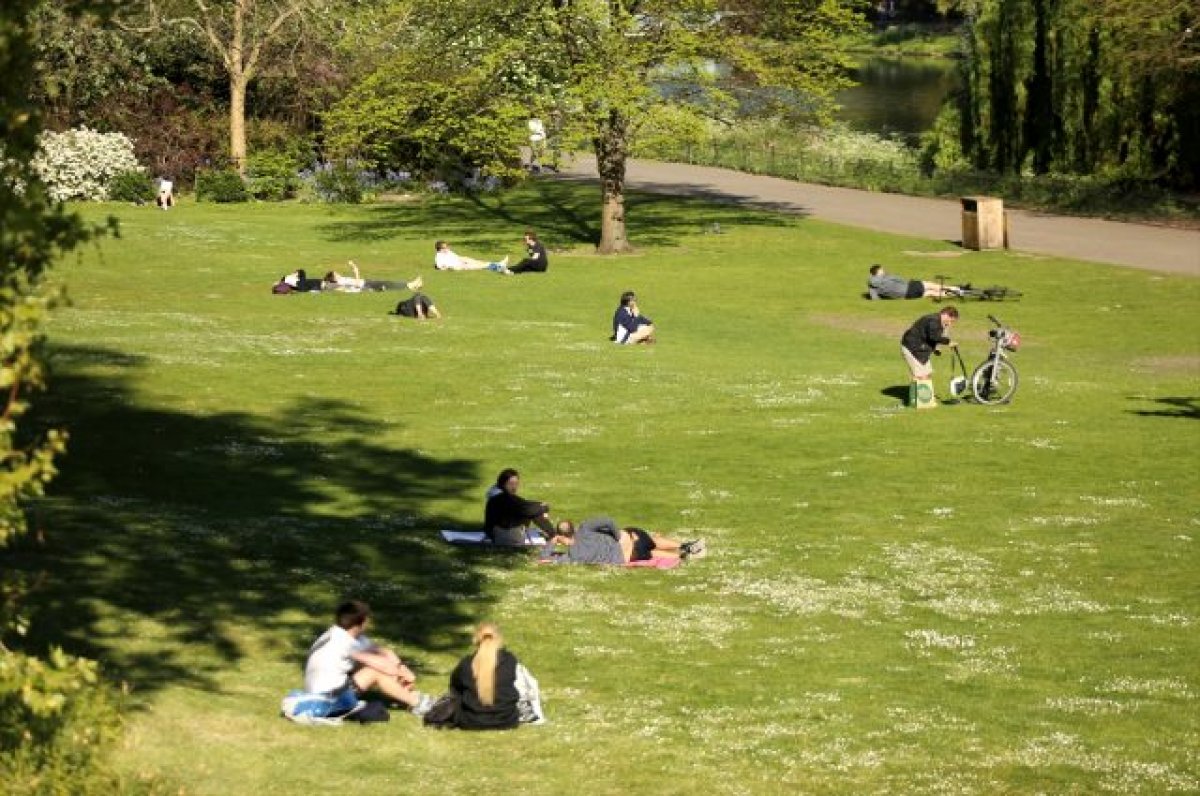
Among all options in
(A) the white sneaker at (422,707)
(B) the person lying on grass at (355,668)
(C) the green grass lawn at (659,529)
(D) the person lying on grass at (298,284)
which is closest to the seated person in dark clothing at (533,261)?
(C) the green grass lawn at (659,529)

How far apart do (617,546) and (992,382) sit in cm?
1335

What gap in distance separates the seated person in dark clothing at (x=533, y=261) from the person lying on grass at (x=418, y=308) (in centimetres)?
936

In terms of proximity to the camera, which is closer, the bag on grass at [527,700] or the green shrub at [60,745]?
the green shrub at [60,745]

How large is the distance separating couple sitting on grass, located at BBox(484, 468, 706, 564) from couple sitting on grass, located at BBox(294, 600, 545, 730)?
645cm

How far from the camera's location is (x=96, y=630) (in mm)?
20297

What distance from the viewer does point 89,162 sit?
72.3m

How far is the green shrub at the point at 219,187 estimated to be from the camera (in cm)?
7462

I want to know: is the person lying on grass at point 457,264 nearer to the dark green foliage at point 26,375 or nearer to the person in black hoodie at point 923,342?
the person in black hoodie at point 923,342

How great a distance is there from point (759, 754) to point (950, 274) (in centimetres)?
3925

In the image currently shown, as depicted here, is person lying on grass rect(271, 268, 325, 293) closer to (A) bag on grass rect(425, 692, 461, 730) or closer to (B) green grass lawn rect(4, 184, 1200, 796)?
(B) green grass lawn rect(4, 184, 1200, 796)

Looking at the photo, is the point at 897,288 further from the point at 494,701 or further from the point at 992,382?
the point at 494,701

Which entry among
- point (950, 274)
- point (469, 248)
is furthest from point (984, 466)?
point (469, 248)

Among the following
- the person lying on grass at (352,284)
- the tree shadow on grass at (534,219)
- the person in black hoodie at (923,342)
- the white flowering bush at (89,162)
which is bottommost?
the person in black hoodie at (923,342)

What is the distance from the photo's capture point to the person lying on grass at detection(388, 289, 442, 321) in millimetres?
46312
